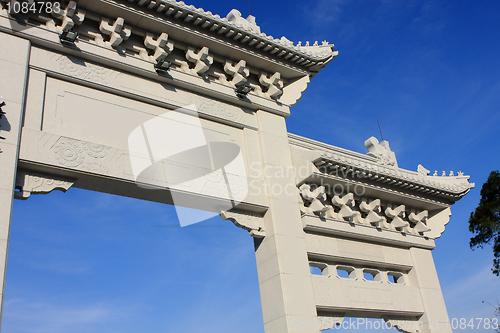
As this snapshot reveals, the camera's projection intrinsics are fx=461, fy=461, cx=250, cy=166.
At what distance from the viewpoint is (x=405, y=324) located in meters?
8.45

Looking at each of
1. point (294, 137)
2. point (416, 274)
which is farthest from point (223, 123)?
point (416, 274)

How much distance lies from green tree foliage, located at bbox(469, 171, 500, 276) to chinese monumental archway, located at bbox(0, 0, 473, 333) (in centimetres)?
410

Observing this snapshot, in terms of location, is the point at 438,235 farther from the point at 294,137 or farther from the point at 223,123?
the point at 223,123

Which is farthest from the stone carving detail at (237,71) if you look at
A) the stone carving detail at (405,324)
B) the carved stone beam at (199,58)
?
the stone carving detail at (405,324)

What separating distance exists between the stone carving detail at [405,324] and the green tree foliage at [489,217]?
5976 mm

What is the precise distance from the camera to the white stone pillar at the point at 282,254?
6.71m

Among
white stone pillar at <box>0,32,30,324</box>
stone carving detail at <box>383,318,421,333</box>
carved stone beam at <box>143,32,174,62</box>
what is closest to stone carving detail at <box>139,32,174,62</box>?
carved stone beam at <box>143,32,174,62</box>

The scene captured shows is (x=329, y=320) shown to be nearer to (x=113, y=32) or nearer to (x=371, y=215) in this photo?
(x=371, y=215)

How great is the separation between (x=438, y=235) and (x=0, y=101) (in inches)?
335

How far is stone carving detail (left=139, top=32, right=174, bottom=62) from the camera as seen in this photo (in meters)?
7.11

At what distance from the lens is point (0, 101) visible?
555 centimetres

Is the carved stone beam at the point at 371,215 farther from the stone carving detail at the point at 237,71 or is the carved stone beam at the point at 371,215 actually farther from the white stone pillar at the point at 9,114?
the white stone pillar at the point at 9,114

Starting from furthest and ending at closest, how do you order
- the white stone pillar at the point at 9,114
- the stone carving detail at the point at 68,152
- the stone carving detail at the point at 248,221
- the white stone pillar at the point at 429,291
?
the white stone pillar at the point at 429,291 → the stone carving detail at the point at 248,221 → the stone carving detail at the point at 68,152 → the white stone pillar at the point at 9,114

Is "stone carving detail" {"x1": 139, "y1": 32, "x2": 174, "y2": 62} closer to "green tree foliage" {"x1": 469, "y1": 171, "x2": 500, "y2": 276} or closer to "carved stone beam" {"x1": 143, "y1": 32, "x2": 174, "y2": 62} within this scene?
"carved stone beam" {"x1": 143, "y1": 32, "x2": 174, "y2": 62}
